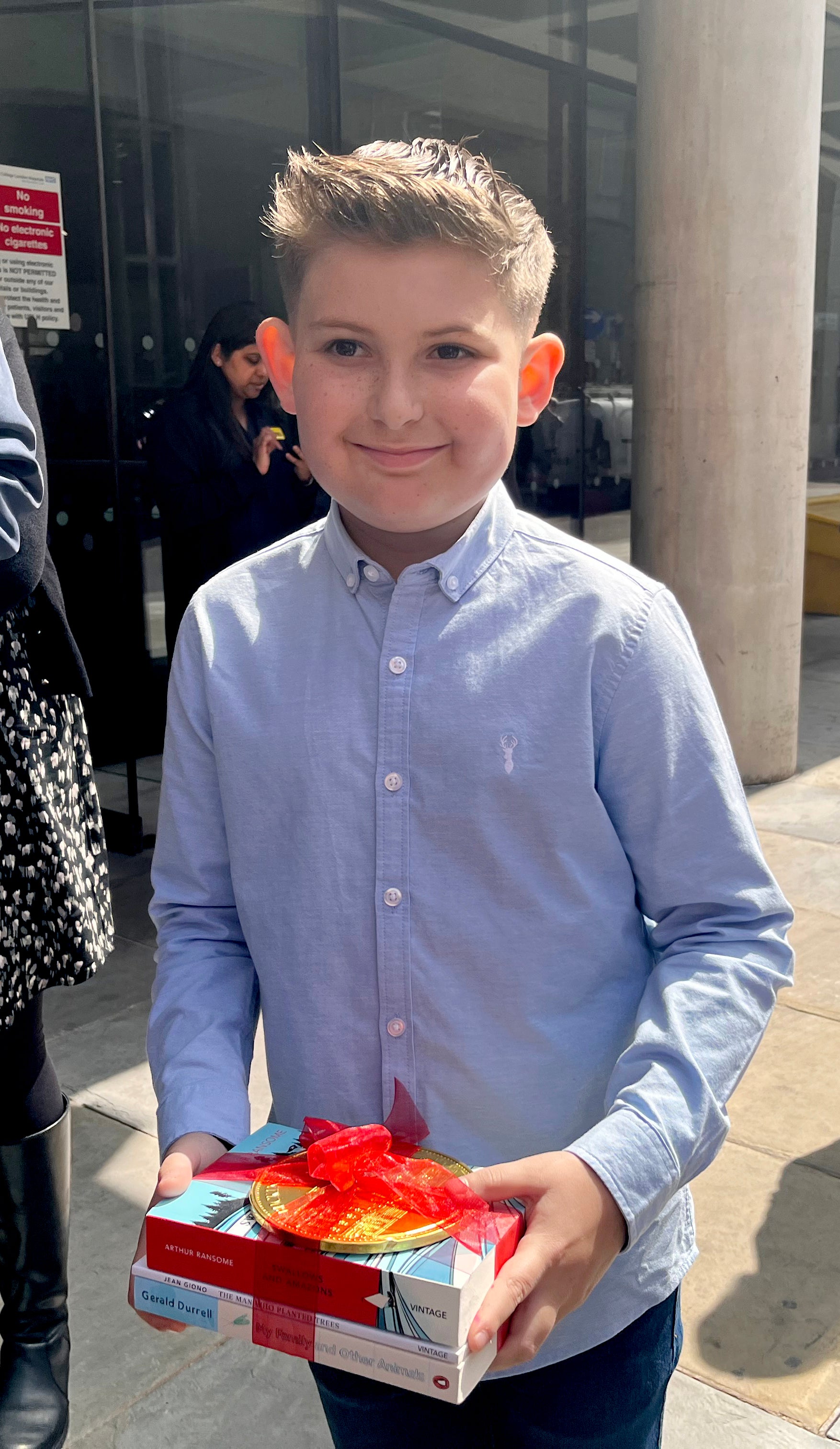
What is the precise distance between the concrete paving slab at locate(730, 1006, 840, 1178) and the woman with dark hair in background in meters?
2.62

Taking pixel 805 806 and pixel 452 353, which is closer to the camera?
pixel 452 353

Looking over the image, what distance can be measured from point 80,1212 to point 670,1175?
2.27m

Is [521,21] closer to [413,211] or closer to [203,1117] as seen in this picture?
[413,211]

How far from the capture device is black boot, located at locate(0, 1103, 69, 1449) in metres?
2.34

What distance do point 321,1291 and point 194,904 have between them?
511mm

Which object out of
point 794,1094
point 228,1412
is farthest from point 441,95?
point 228,1412

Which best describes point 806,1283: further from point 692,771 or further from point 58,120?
point 58,120

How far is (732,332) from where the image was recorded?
5.87 m

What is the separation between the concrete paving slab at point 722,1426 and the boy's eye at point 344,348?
198 centimetres

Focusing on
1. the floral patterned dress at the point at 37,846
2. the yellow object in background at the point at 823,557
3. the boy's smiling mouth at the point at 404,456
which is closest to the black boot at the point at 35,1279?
the floral patterned dress at the point at 37,846

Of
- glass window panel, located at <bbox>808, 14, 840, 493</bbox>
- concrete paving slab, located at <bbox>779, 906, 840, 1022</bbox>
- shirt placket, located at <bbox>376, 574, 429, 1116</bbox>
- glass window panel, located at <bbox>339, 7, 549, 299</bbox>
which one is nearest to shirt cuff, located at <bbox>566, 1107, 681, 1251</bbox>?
shirt placket, located at <bbox>376, 574, 429, 1116</bbox>

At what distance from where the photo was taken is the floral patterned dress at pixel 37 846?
215 cm

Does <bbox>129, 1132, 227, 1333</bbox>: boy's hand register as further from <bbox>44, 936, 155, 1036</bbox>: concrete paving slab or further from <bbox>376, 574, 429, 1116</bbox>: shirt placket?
<bbox>44, 936, 155, 1036</bbox>: concrete paving slab

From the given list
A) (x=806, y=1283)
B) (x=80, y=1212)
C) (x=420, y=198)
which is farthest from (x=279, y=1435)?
(x=420, y=198)
